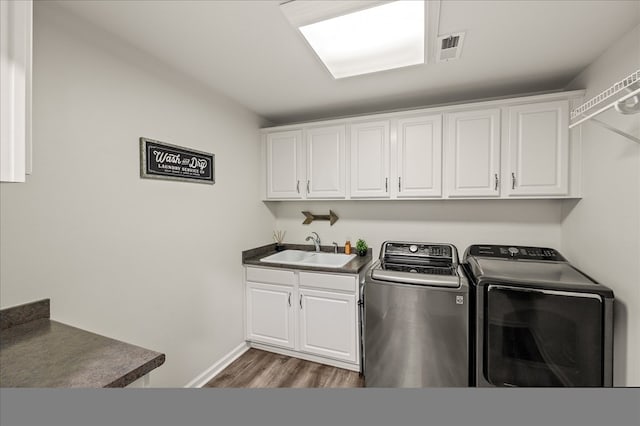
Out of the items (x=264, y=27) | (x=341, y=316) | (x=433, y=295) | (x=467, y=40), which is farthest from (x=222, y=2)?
(x=341, y=316)

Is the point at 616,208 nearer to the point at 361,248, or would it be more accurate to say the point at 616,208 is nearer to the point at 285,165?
the point at 361,248

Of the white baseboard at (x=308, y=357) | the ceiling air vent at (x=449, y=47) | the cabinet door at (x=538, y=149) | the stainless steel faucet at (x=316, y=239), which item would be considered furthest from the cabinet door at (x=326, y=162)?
the white baseboard at (x=308, y=357)

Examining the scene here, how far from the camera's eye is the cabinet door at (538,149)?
202 centimetres

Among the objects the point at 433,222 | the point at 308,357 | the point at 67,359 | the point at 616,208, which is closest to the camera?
the point at 67,359

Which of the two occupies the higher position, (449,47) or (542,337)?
(449,47)

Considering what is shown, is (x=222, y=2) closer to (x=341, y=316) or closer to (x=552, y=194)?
(x=341, y=316)

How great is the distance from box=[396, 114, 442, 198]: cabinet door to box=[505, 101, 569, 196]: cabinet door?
0.51 meters

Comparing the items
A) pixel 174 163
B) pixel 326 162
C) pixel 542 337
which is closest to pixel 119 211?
pixel 174 163

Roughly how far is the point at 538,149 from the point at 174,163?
105 inches

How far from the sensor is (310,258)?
2.99m

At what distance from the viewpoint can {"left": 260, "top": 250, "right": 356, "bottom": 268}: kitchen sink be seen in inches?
108

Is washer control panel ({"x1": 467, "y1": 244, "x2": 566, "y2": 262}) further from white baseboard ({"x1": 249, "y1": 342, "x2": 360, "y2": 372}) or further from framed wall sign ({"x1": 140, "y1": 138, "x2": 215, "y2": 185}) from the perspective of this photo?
framed wall sign ({"x1": 140, "y1": 138, "x2": 215, "y2": 185})

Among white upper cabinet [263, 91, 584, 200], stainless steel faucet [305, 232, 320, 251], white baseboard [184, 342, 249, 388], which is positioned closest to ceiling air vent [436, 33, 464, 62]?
white upper cabinet [263, 91, 584, 200]

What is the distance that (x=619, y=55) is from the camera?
1.58 meters
